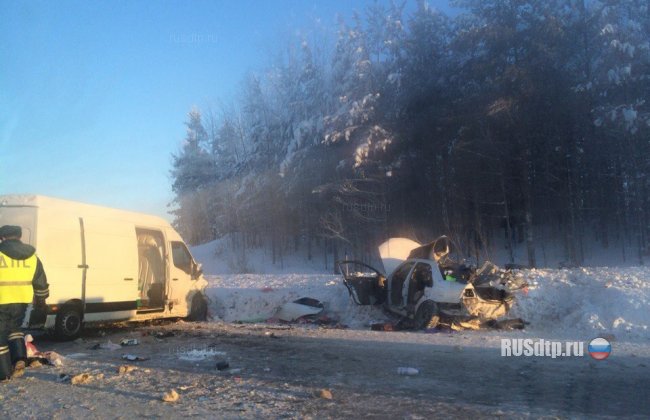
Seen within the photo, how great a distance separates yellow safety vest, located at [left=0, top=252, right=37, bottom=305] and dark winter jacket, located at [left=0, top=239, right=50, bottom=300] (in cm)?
6

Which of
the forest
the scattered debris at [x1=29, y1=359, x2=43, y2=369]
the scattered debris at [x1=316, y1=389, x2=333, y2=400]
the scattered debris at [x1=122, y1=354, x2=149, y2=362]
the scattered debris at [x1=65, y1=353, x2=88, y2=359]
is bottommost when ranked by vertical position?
the scattered debris at [x1=316, y1=389, x2=333, y2=400]

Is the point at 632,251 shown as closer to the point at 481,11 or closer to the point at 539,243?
the point at 539,243

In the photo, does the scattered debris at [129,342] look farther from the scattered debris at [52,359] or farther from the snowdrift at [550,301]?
the snowdrift at [550,301]

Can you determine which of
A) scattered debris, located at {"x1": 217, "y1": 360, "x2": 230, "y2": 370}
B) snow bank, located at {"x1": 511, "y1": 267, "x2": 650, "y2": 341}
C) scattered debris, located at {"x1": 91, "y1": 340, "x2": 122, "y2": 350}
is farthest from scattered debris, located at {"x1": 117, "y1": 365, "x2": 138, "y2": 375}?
snow bank, located at {"x1": 511, "y1": 267, "x2": 650, "y2": 341}

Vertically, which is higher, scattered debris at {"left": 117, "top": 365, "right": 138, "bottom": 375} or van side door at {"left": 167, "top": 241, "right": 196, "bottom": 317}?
van side door at {"left": 167, "top": 241, "right": 196, "bottom": 317}

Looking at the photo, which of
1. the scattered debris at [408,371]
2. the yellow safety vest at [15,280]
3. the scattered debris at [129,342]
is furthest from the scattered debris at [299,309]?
the yellow safety vest at [15,280]

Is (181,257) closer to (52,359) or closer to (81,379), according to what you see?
(52,359)

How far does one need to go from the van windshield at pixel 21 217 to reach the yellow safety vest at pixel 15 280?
263 cm

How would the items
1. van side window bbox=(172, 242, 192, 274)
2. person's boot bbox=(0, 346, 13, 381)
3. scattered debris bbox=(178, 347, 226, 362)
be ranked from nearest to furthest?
person's boot bbox=(0, 346, 13, 381) → scattered debris bbox=(178, 347, 226, 362) → van side window bbox=(172, 242, 192, 274)

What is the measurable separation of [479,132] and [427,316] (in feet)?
55.8

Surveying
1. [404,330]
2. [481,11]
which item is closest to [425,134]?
[481,11]

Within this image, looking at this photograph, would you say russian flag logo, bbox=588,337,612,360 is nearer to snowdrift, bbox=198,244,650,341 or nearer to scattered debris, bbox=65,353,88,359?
snowdrift, bbox=198,244,650,341

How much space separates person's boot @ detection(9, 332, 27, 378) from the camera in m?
7.00

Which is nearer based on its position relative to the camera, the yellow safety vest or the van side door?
the yellow safety vest
